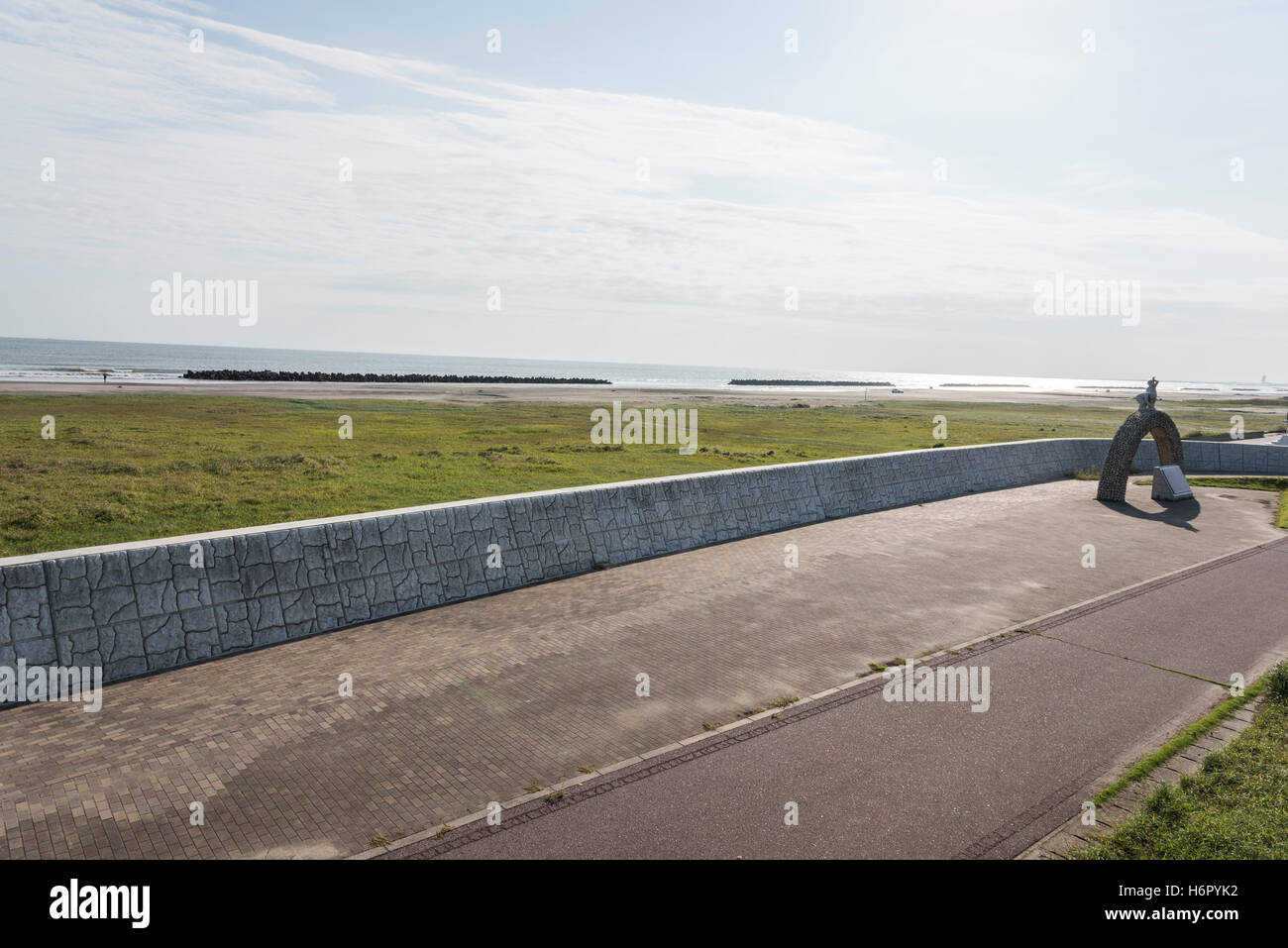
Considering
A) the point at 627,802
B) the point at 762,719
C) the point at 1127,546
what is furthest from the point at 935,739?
the point at 1127,546

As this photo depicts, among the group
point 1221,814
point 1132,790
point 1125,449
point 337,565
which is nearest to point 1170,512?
point 1125,449

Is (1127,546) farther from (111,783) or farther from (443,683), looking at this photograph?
(111,783)

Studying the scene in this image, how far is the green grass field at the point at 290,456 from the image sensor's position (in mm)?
12453

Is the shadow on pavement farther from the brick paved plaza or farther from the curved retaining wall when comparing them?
the curved retaining wall

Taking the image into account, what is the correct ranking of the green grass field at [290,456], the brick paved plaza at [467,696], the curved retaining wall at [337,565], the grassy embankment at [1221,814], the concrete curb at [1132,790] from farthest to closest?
the green grass field at [290,456] → the curved retaining wall at [337,565] → the brick paved plaza at [467,696] → the concrete curb at [1132,790] → the grassy embankment at [1221,814]

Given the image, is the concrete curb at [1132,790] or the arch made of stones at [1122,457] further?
the arch made of stones at [1122,457]

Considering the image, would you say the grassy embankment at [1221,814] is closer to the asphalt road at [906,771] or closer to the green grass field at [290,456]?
the asphalt road at [906,771]

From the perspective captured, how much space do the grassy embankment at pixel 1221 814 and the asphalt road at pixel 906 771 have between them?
410 millimetres

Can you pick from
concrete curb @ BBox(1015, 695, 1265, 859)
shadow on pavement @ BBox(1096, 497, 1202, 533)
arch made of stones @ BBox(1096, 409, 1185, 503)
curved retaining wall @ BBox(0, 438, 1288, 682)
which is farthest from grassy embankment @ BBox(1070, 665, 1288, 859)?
arch made of stones @ BBox(1096, 409, 1185, 503)

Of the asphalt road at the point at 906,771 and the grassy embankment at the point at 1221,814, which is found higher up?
the asphalt road at the point at 906,771

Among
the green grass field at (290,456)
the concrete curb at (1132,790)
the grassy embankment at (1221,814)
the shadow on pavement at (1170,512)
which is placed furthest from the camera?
the shadow on pavement at (1170,512)

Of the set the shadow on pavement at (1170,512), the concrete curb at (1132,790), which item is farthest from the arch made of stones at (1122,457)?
the concrete curb at (1132,790)

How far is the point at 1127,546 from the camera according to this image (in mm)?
13711

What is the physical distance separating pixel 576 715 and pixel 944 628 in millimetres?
4763
